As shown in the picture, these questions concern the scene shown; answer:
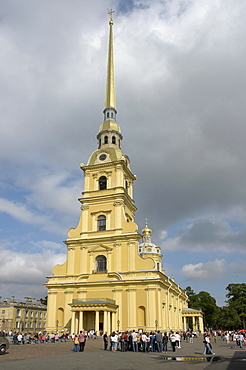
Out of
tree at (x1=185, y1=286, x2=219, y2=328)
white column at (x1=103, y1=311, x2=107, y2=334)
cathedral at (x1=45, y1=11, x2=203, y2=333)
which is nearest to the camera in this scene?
white column at (x1=103, y1=311, x2=107, y2=334)

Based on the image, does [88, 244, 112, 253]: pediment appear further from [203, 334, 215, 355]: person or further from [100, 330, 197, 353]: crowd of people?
[203, 334, 215, 355]: person

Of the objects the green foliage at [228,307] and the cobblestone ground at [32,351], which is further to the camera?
the green foliage at [228,307]

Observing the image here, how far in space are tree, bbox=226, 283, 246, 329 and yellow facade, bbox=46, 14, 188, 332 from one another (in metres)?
31.9

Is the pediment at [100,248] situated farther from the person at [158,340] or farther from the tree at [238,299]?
the tree at [238,299]

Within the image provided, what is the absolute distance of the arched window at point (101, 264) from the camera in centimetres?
4175

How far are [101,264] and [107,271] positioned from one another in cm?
153

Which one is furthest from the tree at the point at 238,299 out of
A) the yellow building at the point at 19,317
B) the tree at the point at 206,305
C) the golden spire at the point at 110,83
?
the golden spire at the point at 110,83

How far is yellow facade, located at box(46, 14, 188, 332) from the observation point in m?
37.6

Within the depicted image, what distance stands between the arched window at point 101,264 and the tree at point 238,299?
46.2 m

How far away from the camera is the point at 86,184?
47.5 m

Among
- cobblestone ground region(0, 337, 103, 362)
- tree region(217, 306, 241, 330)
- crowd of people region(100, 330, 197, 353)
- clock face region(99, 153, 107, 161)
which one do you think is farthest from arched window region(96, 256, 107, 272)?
tree region(217, 306, 241, 330)

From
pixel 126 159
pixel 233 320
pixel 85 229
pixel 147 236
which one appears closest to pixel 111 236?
pixel 85 229

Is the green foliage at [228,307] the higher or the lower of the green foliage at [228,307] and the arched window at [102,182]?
the lower

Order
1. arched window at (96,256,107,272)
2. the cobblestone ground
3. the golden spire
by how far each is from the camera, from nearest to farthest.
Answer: the cobblestone ground
arched window at (96,256,107,272)
the golden spire
